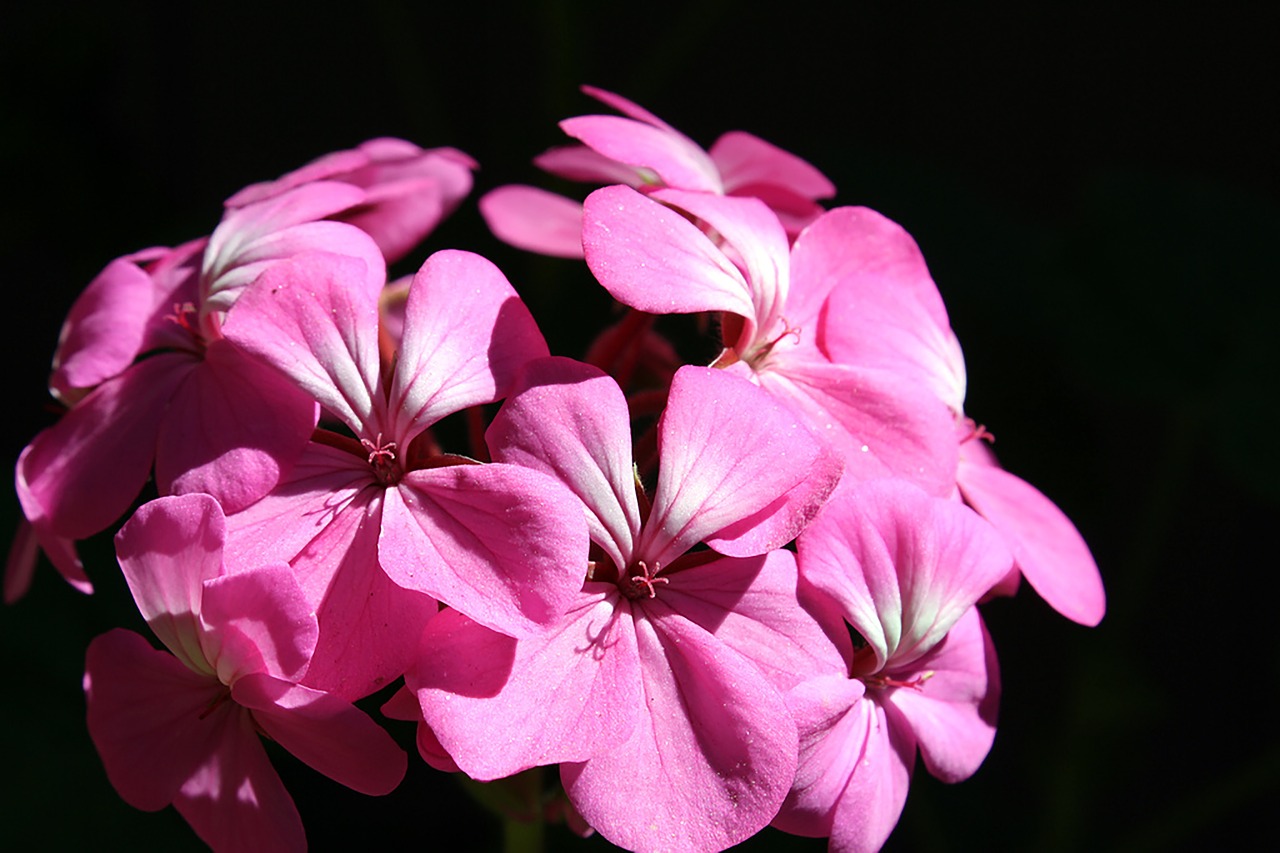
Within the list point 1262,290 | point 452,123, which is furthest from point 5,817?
point 1262,290

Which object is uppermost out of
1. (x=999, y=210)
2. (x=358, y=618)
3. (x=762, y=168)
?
(x=762, y=168)

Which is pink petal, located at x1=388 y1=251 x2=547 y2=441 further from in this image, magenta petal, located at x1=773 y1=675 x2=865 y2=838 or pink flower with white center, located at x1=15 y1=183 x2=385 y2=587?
magenta petal, located at x1=773 y1=675 x2=865 y2=838

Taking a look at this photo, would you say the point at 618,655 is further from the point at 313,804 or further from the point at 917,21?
the point at 917,21

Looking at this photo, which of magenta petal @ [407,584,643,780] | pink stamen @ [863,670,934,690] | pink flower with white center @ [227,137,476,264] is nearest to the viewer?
magenta petal @ [407,584,643,780]

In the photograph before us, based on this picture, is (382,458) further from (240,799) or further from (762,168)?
(762,168)

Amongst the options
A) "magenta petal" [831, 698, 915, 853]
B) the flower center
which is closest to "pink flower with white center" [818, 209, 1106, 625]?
"magenta petal" [831, 698, 915, 853]

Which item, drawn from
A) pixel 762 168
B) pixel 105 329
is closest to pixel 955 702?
pixel 762 168
